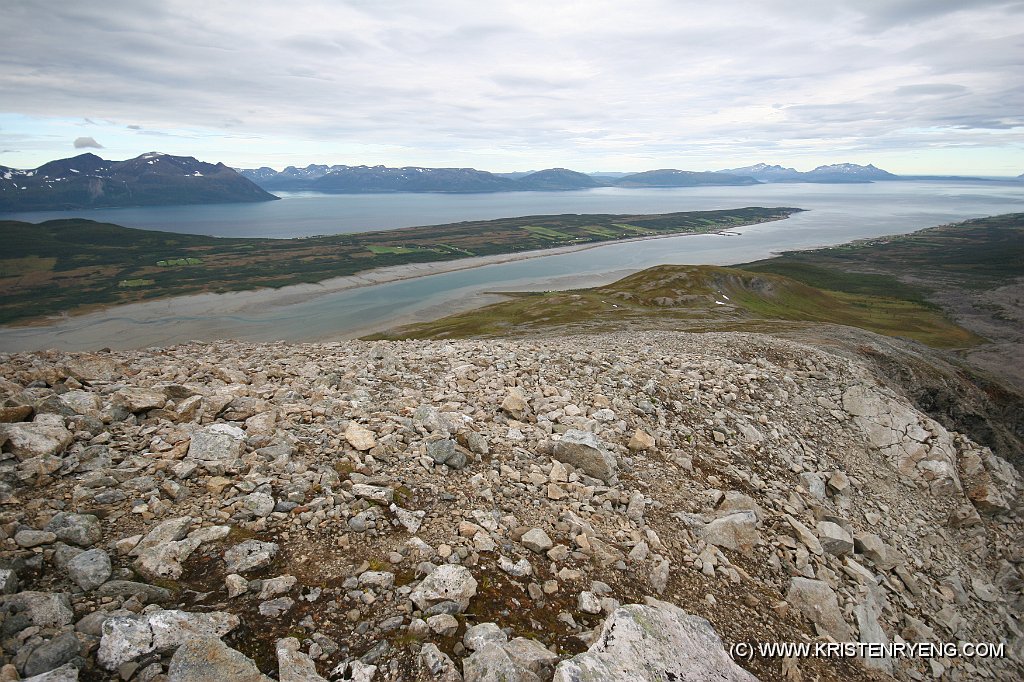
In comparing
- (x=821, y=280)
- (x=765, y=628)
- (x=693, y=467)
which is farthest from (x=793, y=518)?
(x=821, y=280)

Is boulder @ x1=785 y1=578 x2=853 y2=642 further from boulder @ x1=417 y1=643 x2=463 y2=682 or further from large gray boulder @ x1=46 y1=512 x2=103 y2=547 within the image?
large gray boulder @ x1=46 y1=512 x2=103 y2=547

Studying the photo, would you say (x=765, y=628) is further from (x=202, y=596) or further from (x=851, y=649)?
(x=202, y=596)

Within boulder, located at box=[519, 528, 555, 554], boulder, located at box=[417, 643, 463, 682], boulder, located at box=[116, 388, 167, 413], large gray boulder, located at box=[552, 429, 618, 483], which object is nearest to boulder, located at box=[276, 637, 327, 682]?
boulder, located at box=[417, 643, 463, 682]

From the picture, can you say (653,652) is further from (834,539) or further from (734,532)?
(834,539)

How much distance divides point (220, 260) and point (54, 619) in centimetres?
17767

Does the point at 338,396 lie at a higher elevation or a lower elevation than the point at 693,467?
higher

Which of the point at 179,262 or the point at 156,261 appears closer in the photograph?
the point at 179,262

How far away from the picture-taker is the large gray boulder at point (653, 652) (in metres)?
5.26

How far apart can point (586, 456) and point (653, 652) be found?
15.1ft

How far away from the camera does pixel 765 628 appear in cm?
745

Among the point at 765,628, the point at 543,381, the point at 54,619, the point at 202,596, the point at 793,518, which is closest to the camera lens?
the point at 54,619

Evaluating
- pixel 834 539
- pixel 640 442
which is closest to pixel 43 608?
pixel 640 442

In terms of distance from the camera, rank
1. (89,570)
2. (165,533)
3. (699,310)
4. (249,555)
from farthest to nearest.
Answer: (699,310)
(165,533)
(249,555)
(89,570)

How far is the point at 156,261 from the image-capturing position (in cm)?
15238
